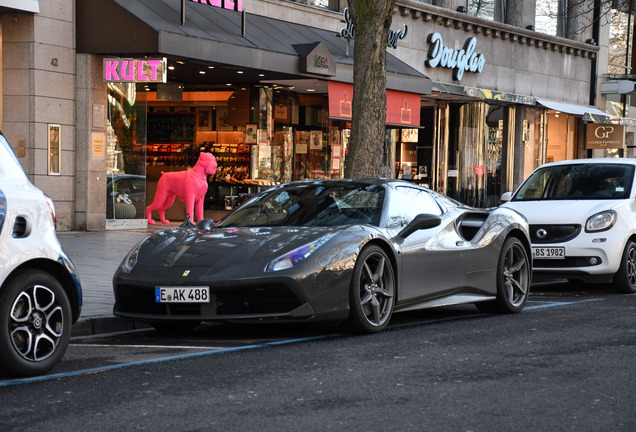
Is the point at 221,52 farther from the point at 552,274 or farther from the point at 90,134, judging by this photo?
the point at 552,274

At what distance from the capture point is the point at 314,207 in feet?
28.9

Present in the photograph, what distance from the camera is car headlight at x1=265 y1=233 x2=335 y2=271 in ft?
24.7

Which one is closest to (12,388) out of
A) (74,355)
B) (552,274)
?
(74,355)

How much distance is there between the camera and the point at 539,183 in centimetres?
1373

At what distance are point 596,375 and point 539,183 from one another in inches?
301

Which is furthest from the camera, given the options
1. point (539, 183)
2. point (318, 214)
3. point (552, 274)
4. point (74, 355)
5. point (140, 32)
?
point (140, 32)

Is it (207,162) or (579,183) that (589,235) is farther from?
(207,162)

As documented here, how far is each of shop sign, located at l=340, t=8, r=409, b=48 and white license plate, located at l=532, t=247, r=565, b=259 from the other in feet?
38.6

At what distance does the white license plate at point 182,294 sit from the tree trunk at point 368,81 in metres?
7.44

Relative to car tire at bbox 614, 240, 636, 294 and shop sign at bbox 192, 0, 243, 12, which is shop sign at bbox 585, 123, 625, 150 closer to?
shop sign at bbox 192, 0, 243, 12

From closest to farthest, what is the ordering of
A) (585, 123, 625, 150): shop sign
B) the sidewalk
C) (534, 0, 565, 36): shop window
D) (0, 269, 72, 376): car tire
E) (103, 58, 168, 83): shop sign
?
(0, 269, 72, 376): car tire → the sidewalk → (103, 58, 168, 83): shop sign → (534, 0, 565, 36): shop window → (585, 123, 625, 150): shop sign

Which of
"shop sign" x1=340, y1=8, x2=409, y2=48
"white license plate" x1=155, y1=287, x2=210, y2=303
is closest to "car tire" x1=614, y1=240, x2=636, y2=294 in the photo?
"white license plate" x1=155, y1=287, x2=210, y2=303

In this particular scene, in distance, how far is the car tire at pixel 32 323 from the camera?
592 centimetres

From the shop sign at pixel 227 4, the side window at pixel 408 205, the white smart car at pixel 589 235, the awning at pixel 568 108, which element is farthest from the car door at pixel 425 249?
the awning at pixel 568 108
